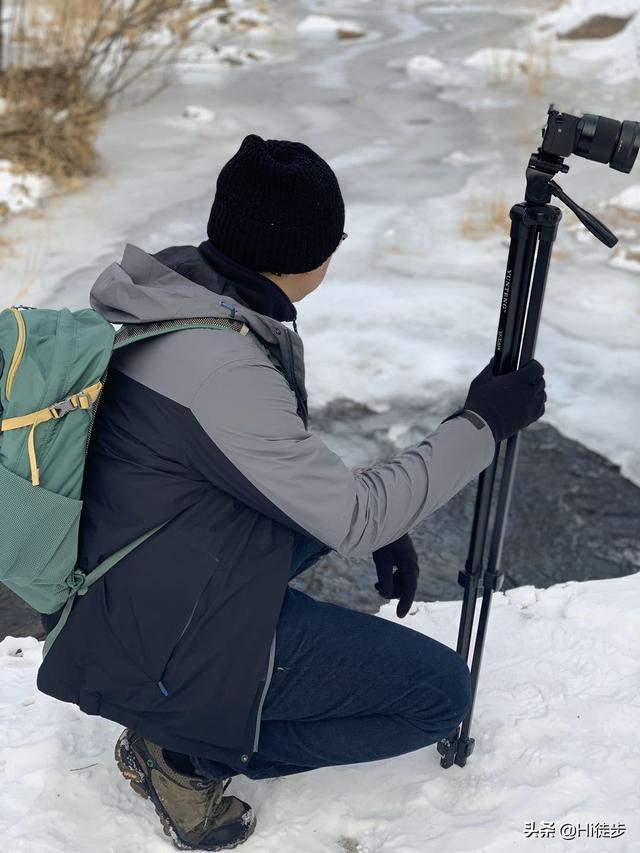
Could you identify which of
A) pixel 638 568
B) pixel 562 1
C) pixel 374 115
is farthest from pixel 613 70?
pixel 638 568

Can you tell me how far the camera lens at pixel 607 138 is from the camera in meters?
1.50

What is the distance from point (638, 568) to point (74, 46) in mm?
5668

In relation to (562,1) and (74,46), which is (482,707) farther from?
(562,1)

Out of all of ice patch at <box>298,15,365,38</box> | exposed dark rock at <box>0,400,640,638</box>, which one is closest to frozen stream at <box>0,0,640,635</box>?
exposed dark rock at <box>0,400,640,638</box>

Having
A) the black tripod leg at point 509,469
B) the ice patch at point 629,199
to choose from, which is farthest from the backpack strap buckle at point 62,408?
the ice patch at point 629,199

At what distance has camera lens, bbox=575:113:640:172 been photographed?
58.9 inches

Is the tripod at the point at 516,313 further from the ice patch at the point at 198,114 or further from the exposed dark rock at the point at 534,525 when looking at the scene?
the ice patch at the point at 198,114

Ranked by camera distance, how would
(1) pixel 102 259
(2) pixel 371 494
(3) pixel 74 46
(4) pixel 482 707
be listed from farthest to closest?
(3) pixel 74 46
(1) pixel 102 259
(4) pixel 482 707
(2) pixel 371 494

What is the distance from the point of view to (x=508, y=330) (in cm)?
168

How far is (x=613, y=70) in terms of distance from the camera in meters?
9.19

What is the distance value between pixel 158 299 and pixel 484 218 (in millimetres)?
4392

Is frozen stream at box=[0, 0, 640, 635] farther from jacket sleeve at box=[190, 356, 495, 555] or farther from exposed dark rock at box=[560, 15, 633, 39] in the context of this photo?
exposed dark rock at box=[560, 15, 633, 39]

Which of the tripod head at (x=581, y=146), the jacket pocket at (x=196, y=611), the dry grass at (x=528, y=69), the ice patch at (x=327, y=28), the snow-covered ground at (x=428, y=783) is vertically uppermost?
the tripod head at (x=581, y=146)

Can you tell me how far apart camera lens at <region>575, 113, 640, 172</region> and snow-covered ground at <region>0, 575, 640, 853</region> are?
116cm
